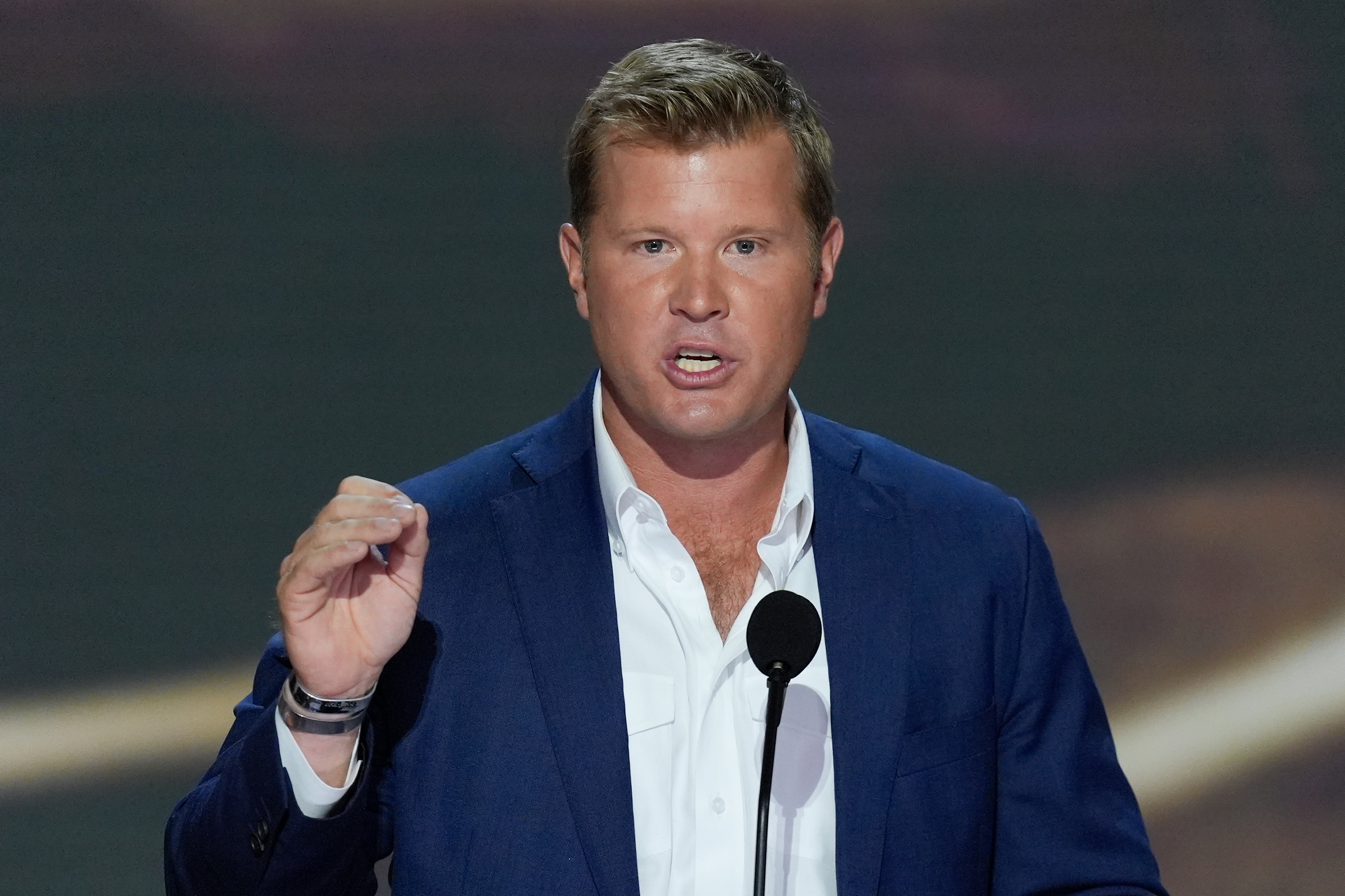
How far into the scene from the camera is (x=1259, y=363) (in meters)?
3.46

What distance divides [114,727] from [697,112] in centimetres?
194

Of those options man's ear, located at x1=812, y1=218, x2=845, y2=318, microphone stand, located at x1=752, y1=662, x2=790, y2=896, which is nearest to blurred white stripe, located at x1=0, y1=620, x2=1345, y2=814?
man's ear, located at x1=812, y1=218, x2=845, y2=318

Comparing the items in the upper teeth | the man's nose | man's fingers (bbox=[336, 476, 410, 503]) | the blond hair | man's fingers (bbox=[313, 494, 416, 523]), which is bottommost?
man's fingers (bbox=[313, 494, 416, 523])

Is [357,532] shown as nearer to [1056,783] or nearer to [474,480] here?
[474,480]

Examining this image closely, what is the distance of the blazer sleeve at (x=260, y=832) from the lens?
1.79 m

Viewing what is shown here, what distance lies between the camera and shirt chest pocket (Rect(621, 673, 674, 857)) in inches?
76.6

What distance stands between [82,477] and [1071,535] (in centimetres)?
208

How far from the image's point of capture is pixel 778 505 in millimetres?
2238

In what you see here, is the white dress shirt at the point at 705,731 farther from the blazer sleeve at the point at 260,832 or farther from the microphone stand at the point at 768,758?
the blazer sleeve at the point at 260,832

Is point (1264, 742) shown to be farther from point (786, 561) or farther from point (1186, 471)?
point (786, 561)

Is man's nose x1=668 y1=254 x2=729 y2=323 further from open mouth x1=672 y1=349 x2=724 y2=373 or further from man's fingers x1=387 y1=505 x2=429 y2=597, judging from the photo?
man's fingers x1=387 y1=505 x2=429 y2=597

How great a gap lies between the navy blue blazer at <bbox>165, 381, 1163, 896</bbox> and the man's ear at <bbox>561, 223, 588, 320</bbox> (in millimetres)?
128

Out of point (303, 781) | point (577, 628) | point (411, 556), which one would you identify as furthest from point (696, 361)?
point (303, 781)

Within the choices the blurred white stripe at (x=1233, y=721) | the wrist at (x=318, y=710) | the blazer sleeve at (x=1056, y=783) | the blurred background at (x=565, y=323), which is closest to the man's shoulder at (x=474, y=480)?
the wrist at (x=318, y=710)
